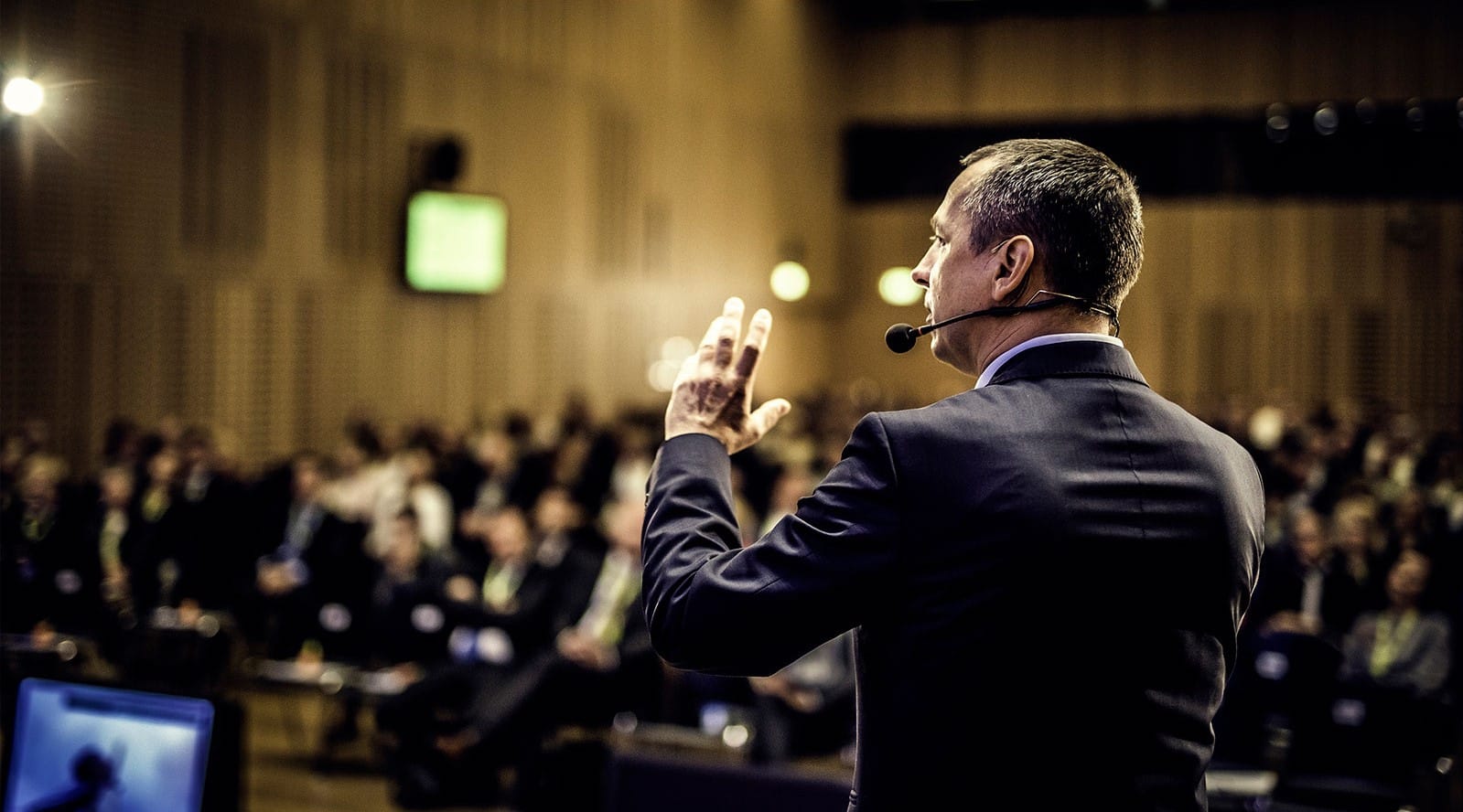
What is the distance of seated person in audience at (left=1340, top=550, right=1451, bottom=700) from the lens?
6.71m

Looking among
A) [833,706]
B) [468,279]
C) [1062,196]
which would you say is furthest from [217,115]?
[1062,196]

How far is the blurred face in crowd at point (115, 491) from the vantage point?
27.8 feet

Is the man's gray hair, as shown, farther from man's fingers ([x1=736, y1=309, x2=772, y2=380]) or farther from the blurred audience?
the blurred audience

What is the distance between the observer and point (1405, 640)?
22.4ft

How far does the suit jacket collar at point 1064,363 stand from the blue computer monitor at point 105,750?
150 cm

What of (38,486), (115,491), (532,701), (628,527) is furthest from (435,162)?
(532,701)

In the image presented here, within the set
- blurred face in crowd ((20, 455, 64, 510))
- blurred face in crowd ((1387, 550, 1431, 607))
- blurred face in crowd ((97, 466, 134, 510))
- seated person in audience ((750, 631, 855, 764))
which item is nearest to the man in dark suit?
seated person in audience ((750, 631, 855, 764))

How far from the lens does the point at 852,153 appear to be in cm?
2183

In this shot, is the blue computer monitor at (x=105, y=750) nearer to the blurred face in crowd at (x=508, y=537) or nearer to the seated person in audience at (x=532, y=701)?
the seated person in audience at (x=532, y=701)

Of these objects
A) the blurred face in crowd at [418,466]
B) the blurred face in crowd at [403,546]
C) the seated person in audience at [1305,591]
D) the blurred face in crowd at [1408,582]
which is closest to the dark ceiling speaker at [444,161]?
the blurred face in crowd at [418,466]

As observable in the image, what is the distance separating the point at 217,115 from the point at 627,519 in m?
5.93

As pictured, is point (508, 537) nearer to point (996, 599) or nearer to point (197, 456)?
point (197, 456)

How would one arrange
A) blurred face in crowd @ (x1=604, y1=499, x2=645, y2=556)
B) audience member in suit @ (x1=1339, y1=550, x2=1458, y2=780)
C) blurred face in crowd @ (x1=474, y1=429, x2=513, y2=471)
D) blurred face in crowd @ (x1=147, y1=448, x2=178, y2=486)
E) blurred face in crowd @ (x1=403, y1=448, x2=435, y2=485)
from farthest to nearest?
blurred face in crowd @ (x1=474, y1=429, x2=513, y2=471) → blurred face in crowd @ (x1=403, y1=448, x2=435, y2=485) → blurred face in crowd @ (x1=147, y1=448, x2=178, y2=486) → blurred face in crowd @ (x1=604, y1=499, x2=645, y2=556) → audience member in suit @ (x1=1339, y1=550, x2=1458, y2=780)

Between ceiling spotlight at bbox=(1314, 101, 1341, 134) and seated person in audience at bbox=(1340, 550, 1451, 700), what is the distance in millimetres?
13583
